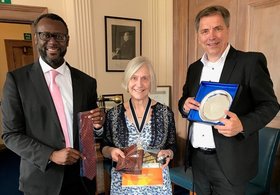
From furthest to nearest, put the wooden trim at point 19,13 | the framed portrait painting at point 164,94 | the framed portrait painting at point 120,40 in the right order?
the framed portrait painting at point 164,94
the framed portrait painting at point 120,40
the wooden trim at point 19,13

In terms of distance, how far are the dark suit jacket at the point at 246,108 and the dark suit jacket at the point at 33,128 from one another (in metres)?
0.82

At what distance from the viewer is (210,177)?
131 cm

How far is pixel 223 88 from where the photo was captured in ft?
3.39

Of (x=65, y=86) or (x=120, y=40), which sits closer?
(x=65, y=86)

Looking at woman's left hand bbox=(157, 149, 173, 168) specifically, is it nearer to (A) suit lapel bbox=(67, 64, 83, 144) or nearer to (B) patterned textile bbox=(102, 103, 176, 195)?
(B) patterned textile bbox=(102, 103, 176, 195)

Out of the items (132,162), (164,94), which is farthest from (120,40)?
(132,162)

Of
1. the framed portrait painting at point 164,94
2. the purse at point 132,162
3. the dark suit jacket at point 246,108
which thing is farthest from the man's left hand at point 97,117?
the framed portrait painting at point 164,94

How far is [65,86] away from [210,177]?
39.1 inches

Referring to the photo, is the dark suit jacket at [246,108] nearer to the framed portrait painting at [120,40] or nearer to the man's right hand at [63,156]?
the man's right hand at [63,156]

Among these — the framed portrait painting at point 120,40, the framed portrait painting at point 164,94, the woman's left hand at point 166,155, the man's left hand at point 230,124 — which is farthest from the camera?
the framed portrait painting at point 164,94

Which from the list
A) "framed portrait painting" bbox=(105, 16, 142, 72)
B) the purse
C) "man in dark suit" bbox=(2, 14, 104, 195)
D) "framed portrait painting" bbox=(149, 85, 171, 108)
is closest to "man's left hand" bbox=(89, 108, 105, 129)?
"man in dark suit" bbox=(2, 14, 104, 195)

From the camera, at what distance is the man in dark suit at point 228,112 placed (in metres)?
1.10

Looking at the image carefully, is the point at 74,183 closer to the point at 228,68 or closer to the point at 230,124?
the point at 230,124

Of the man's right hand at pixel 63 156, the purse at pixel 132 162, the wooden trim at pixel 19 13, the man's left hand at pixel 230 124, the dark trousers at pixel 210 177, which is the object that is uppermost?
the wooden trim at pixel 19 13
